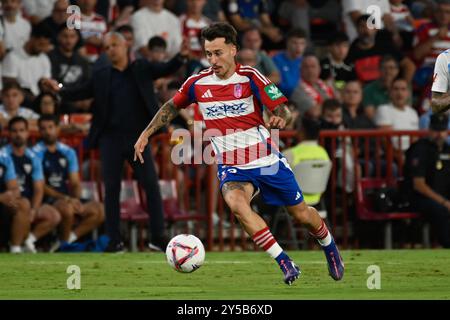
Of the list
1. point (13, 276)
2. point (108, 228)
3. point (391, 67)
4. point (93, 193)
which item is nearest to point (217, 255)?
point (108, 228)

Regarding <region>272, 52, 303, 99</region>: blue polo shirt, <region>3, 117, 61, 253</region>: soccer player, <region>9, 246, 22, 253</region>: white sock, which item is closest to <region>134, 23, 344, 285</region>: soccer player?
<region>3, 117, 61, 253</region>: soccer player

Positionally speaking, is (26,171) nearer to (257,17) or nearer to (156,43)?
(156,43)

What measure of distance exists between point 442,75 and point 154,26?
8530 mm

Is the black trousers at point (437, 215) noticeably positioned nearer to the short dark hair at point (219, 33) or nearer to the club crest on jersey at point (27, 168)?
the club crest on jersey at point (27, 168)

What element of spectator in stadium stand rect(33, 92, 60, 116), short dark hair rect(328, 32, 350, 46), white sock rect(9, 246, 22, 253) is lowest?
white sock rect(9, 246, 22, 253)

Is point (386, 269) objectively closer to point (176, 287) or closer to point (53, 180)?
point (176, 287)

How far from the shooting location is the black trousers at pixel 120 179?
16031mm

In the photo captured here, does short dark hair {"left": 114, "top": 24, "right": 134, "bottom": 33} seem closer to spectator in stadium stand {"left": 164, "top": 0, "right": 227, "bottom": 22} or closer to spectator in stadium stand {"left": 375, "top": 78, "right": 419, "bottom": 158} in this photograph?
spectator in stadium stand {"left": 164, "top": 0, "right": 227, "bottom": 22}

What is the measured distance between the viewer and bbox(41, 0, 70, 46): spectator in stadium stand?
19.4m

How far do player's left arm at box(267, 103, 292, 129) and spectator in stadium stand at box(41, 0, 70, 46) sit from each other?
8800mm

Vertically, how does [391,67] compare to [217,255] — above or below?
above

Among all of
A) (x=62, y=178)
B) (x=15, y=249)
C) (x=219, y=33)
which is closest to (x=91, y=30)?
(x=62, y=178)

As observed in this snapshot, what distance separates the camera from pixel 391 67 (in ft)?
66.5
